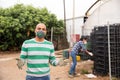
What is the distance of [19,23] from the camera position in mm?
18688

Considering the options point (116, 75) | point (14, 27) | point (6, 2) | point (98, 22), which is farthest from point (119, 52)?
point (6, 2)

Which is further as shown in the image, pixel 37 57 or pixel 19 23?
pixel 19 23

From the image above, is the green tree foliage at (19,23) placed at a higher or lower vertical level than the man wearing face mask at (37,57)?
higher

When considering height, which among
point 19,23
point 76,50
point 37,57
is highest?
point 19,23

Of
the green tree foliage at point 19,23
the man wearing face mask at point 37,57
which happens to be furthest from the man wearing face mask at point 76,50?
the green tree foliage at point 19,23

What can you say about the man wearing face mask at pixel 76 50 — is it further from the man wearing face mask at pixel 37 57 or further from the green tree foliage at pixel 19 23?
the green tree foliage at pixel 19 23

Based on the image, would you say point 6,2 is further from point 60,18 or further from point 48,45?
point 48,45

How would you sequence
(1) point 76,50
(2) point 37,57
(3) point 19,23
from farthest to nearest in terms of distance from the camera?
(3) point 19,23 < (1) point 76,50 < (2) point 37,57

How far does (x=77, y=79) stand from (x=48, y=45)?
189 inches

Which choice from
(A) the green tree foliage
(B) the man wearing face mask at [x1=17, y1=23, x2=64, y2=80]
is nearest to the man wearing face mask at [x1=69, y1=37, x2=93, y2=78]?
(B) the man wearing face mask at [x1=17, y1=23, x2=64, y2=80]

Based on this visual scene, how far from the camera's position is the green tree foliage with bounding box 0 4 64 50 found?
60.7 feet

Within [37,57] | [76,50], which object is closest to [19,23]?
[76,50]

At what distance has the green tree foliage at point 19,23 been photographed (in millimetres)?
18500

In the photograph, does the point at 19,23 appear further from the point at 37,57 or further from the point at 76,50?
the point at 37,57
